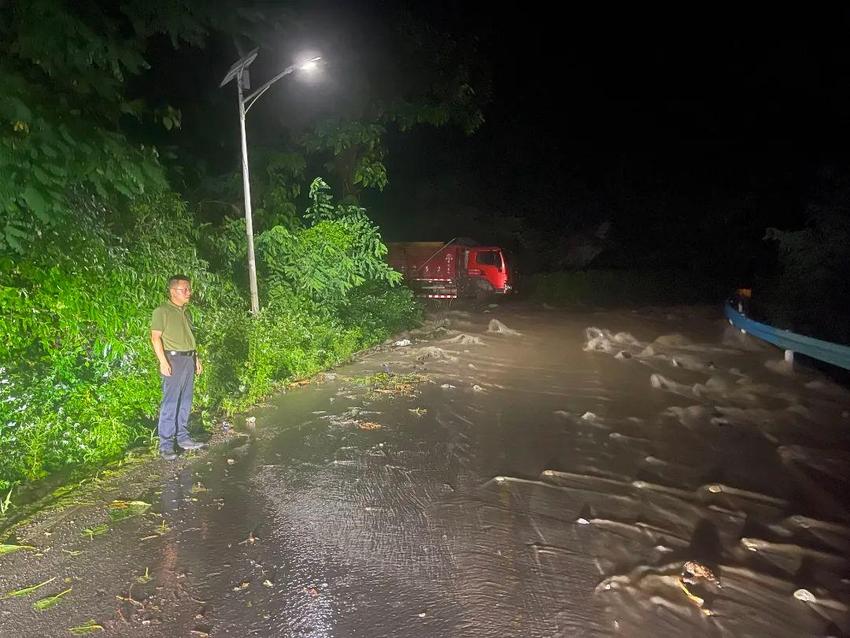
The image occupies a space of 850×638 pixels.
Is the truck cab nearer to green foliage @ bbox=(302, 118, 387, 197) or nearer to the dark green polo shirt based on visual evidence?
green foliage @ bbox=(302, 118, 387, 197)

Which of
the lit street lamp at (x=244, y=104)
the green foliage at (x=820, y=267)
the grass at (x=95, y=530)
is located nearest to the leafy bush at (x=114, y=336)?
the lit street lamp at (x=244, y=104)

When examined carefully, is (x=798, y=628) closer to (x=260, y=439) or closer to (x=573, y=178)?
(x=260, y=439)

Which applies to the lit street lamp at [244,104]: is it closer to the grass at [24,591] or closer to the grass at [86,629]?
the grass at [24,591]

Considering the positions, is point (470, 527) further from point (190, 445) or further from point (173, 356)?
point (173, 356)

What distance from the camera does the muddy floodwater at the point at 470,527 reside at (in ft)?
13.1

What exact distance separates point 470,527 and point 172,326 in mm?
3593

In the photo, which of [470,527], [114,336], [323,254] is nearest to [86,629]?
[470,527]

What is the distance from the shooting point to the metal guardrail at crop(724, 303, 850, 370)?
9.59 m

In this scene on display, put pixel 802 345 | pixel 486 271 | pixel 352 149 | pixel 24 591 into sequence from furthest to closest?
pixel 486 271 → pixel 352 149 → pixel 802 345 → pixel 24 591

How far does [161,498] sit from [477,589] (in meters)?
2.98

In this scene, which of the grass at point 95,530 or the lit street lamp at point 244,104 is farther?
the lit street lamp at point 244,104

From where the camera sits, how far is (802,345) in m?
11.0

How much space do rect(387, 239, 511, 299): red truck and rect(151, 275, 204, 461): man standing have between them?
1916cm

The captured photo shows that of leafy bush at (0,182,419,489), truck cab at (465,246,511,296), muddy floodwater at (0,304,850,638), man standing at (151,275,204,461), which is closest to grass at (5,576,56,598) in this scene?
muddy floodwater at (0,304,850,638)
